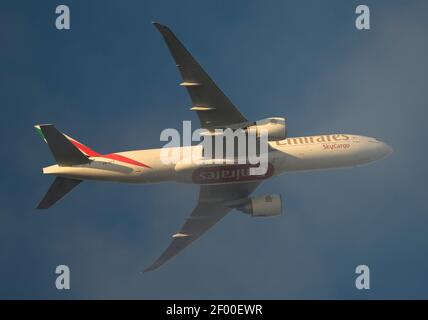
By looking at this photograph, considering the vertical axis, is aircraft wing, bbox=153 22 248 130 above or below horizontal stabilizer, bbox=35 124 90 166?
above

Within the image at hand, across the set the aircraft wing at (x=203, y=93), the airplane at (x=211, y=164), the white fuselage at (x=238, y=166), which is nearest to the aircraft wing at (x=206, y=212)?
the airplane at (x=211, y=164)

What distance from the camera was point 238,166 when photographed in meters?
68.0

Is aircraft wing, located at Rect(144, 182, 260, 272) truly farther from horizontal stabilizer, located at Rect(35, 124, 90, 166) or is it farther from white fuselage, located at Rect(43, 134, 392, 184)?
horizontal stabilizer, located at Rect(35, 124, 90, 166)

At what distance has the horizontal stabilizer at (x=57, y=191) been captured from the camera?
66938mm

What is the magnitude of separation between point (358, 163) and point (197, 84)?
15.0 meters

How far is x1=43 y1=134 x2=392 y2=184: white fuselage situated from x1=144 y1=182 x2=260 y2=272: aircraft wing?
8.25ft

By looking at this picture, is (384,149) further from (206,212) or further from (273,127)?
(206,212)

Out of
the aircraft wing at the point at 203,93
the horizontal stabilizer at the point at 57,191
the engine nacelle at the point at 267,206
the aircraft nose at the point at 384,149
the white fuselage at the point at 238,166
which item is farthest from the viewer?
the aircraft nose at the point at 384,149

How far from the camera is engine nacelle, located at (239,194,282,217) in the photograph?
70.4m

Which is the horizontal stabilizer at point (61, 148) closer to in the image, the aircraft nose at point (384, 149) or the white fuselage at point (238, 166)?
the white fuselage at point (238, 166)

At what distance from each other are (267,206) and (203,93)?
11.5m

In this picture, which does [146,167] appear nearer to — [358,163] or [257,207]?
[257,207]

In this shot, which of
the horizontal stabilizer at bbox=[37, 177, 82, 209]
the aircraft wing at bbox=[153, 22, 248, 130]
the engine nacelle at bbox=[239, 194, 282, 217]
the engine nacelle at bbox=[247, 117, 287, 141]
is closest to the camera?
the aircraft wing at bbox=[153, 22, 248, 130]

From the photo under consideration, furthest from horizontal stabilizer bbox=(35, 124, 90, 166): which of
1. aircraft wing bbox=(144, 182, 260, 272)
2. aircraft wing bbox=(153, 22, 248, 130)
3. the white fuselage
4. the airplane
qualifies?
aircraft wing bbox=(144, 182, 260, 272)
